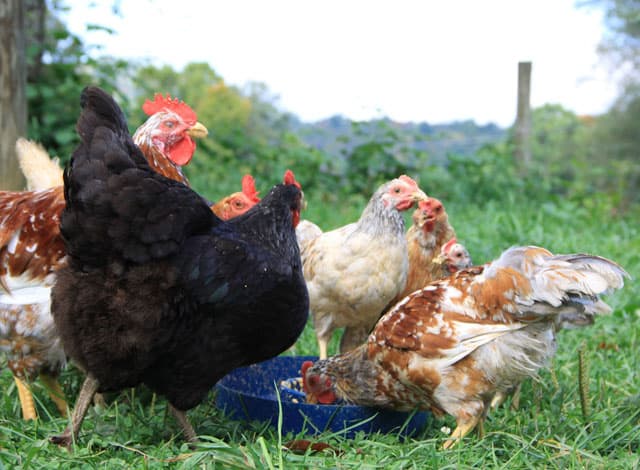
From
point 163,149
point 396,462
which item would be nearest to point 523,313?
point 396,462

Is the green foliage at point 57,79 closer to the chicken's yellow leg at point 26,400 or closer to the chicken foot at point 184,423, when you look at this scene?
the chicken's yellow leg at point 26,400

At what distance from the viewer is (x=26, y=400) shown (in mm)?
3156

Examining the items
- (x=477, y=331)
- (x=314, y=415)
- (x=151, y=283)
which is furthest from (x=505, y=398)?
(x=151, y=283)

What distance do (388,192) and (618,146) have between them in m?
7.47

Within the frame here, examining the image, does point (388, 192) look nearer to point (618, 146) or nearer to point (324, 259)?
point (324, 259)

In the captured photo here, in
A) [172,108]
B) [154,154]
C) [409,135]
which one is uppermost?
[172,108]

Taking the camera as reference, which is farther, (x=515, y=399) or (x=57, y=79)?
(x=57, y=79)

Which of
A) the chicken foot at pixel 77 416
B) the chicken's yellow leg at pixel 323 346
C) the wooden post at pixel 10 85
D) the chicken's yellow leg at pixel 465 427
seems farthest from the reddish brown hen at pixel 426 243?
the wooden post at pixel 10 85

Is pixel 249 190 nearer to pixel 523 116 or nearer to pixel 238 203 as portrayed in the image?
pixel 238 203

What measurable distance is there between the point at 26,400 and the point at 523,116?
7579 mm

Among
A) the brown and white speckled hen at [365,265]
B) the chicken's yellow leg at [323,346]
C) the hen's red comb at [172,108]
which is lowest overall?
the chicken's yellow leg at [323,346]

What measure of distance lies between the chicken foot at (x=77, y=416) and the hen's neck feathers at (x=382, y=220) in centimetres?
176

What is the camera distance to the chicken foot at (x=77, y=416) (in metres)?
2.64

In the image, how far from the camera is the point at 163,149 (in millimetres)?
3596
